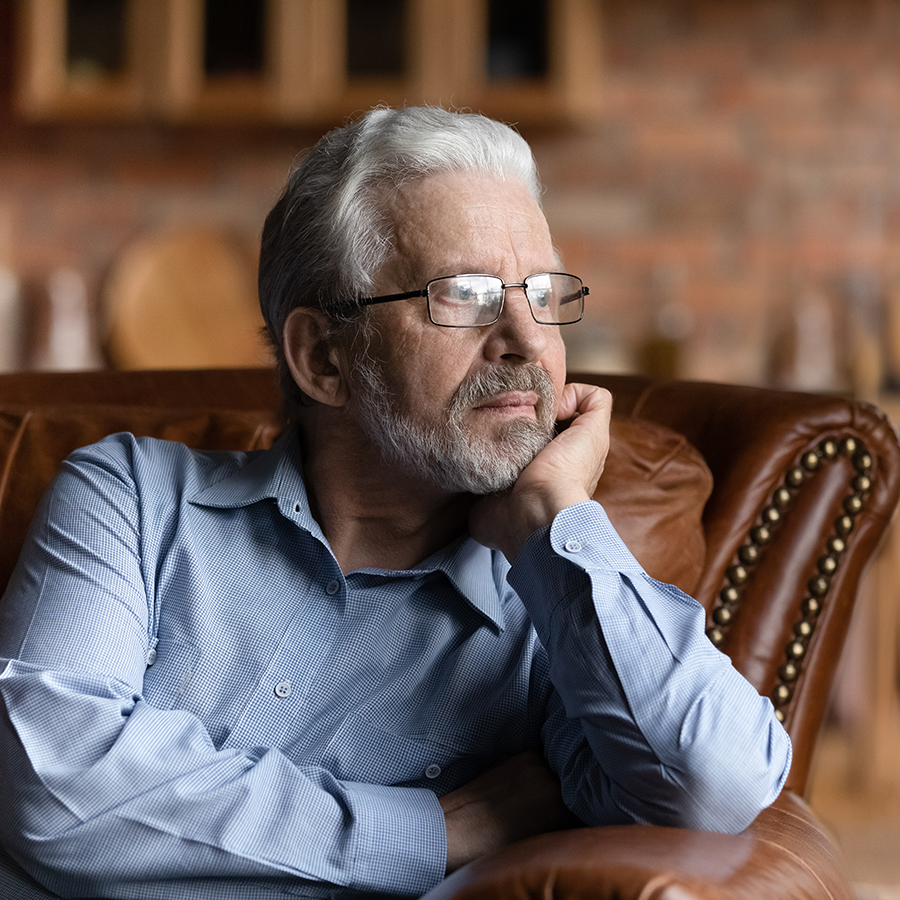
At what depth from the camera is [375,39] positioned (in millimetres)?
3268

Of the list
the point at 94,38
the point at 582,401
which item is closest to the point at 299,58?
the point at 94,38

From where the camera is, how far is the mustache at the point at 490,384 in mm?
1211

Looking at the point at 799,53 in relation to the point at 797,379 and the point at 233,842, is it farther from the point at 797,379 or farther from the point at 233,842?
the point at 233,842

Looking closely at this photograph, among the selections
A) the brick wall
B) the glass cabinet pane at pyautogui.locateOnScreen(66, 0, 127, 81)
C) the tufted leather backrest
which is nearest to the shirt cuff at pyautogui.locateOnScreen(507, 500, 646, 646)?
the tufted leather backrest

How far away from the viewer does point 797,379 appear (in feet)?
10.7

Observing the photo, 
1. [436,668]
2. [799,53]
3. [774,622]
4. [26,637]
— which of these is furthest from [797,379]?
[26,637]

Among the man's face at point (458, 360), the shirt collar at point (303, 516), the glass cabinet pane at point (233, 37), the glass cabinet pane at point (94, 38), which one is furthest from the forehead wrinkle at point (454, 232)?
the glass cabinet pane at point (94, 38)

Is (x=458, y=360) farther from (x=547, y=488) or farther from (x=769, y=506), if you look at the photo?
(x=769, y=506)

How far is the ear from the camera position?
1.32m

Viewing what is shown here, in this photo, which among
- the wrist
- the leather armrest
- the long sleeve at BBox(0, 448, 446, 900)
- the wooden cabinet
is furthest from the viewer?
the wooden cabinet

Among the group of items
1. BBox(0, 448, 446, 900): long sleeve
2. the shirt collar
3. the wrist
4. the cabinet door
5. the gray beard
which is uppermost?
the cabinet door

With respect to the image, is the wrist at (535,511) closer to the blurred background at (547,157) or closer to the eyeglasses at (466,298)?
the eyeglasses at (466,298)

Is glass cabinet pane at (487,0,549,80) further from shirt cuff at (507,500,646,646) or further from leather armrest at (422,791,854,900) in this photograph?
leather armrest at (422,791,854,900)

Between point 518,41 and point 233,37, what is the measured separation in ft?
2.90
